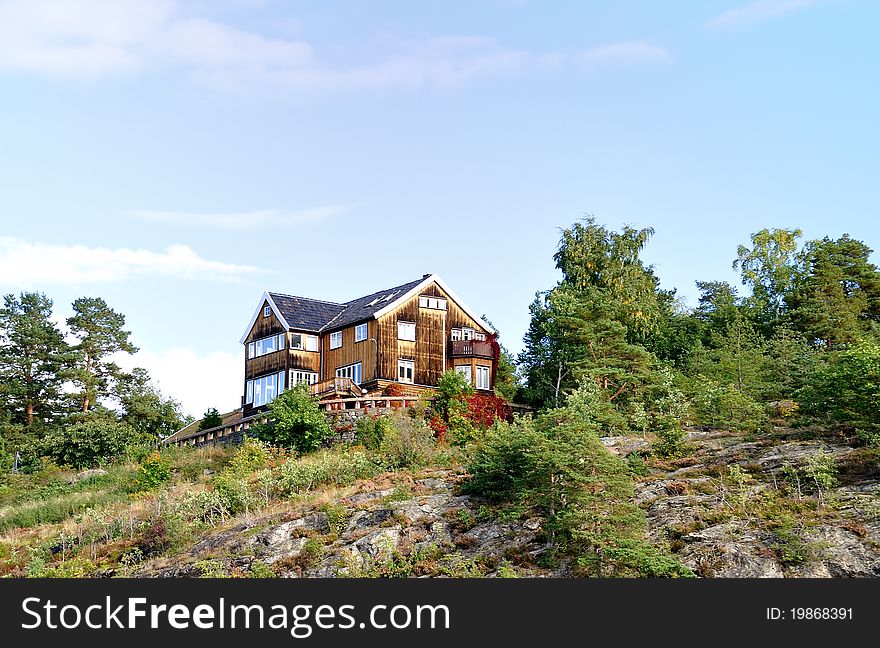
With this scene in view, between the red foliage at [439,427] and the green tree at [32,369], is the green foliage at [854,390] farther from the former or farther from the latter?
the green tree at [32,369]

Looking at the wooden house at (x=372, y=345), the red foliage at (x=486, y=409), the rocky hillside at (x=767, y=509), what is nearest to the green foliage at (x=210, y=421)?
the wooden house at (x=372, y=345)

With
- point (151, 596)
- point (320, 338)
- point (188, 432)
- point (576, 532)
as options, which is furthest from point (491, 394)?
point (151, 596)

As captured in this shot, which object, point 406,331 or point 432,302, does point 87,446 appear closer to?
point 406,331

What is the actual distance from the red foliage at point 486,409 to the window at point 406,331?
7196 mm

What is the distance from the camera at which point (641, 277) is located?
216 ft

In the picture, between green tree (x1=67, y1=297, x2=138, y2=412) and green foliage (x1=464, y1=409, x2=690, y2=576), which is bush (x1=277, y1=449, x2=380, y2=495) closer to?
green foliage (x1=464, y1=409, x2=690, y2=576)

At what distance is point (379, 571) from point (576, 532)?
6278 millimetres

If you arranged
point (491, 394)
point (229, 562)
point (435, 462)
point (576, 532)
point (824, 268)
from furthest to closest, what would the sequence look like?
point (824, 268) → point (491, 394) → point (435, 462) → point (229, 562) → point (576, 532)

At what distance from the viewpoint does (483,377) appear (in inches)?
2534

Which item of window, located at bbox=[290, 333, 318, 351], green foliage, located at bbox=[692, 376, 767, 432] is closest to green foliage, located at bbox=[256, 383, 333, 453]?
window, located at bbox=[290, 333, 318, 351]

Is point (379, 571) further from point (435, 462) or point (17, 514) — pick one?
point (17, 514)

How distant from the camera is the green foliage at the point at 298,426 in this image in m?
52.0

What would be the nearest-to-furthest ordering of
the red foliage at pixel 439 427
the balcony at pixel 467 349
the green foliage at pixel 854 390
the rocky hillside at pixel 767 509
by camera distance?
the rocky hillside at pixel 767 509
the green foliage at pixel 854 390
the red foliage at pixel 439 427
the balcony at pixel 467 349

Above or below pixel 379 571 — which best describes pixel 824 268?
above
